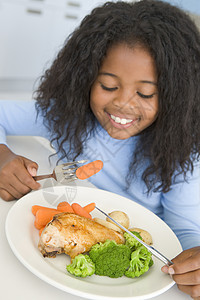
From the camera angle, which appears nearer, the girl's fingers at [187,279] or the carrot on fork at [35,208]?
the girl's fingers at [187,279]

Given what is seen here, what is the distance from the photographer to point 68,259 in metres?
0.74

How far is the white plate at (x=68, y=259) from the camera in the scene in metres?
0.64

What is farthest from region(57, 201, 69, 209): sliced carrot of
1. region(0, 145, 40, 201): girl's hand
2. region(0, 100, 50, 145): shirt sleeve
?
region(0, 100, 50, 145): shirt sleeve

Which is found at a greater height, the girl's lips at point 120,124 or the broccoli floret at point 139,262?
the girl's lips at point 120,124

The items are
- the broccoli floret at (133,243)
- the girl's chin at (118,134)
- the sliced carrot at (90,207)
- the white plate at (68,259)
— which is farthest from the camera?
the girl's chin at (118,134)

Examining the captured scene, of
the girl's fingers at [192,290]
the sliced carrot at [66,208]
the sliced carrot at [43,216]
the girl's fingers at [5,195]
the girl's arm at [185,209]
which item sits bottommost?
the girl's arm at [185,209]

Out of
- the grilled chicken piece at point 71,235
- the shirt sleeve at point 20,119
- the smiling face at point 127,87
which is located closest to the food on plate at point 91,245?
the grilled chicken piece at point 71,235

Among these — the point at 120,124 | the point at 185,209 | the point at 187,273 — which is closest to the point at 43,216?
the point at 187,273

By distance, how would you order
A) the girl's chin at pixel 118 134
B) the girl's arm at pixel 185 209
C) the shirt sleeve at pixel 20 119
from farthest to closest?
the shirt sleeve at pixel 20 119 → the girl's chin at pixel 118 134 → the girl's arm at pixel 185 209

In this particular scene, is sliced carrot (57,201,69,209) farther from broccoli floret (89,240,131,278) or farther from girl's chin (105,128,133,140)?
girl's chin (105,128,133,140)

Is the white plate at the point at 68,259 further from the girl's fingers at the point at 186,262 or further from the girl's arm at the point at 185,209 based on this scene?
the girl's arm at the point at 185,209

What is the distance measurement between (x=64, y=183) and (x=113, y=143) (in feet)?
1.17

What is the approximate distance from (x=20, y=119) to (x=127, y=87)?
1.76 ft

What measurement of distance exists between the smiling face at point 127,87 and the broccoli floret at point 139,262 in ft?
1.49
